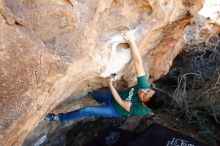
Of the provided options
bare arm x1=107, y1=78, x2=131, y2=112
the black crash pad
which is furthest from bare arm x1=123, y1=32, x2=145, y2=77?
the black crash pad

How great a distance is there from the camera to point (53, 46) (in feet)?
9.07

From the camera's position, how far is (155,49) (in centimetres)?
430

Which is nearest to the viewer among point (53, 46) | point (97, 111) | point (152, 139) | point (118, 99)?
point (53, 46)

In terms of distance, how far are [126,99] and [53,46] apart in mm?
1155

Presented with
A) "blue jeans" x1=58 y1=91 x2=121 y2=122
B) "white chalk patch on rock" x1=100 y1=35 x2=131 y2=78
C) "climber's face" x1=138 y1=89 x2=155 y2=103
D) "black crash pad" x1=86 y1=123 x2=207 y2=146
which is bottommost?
"black crash pad" x1=86 y1=123 x2=207 y2=146

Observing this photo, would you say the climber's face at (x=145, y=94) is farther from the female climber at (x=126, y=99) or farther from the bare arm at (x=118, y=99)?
the bare arm at (x=118, y=99)

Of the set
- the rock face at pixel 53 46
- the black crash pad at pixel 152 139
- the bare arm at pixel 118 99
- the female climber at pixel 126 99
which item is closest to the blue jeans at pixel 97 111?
the female climber at pixel 126 99

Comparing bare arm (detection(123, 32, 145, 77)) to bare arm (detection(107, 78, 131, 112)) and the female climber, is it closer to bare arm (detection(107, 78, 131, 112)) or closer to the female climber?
the female climber

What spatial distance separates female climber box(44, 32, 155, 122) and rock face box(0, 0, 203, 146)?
0.14m

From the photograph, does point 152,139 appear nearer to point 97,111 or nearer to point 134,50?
point 97,111

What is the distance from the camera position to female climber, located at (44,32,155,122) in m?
3.48

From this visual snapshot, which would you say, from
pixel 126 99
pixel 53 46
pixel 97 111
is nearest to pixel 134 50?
pixel 126 99

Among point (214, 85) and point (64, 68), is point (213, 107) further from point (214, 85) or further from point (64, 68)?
point (64, 68)

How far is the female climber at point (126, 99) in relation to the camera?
348 cm
